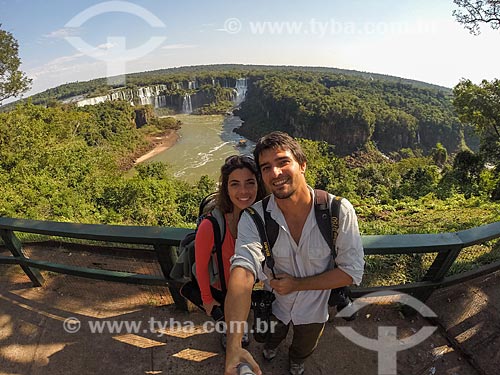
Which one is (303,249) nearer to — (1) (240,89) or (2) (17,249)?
(2) (17,249)

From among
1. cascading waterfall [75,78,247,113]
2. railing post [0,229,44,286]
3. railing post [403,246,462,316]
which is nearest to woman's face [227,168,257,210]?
railing post [403,246,462,316]

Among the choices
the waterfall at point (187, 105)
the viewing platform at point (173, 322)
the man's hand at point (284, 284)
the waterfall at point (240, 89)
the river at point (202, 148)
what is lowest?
the river at point (202, 148)

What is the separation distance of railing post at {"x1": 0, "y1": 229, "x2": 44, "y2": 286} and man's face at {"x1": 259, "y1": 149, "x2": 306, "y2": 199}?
205 centimetres

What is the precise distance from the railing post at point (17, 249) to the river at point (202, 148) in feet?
97.6

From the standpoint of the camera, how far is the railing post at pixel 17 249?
227 centimetres

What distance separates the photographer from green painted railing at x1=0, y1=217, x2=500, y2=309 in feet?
5.58

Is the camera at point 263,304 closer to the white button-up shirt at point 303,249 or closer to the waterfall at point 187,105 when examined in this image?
the white button-up shirt at point 303,249

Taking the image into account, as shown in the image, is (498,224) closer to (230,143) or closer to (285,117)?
(230,143)

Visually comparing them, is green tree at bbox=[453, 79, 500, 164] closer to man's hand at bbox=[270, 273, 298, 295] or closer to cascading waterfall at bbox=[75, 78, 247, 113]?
man's hand at bbox=[270, 273, 298, 295]

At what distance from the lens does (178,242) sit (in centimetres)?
178

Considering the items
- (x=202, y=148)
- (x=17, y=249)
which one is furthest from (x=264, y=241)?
(x=202, y=148)

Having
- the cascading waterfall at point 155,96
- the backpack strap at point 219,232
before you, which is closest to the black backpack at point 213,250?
the backpack strap at point 219,232

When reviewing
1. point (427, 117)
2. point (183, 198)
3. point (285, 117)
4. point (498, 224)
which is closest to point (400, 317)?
point (498, 224)

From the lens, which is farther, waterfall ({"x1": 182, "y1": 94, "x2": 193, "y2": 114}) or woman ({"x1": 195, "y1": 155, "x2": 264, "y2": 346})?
waterfall ({"x1": 182, "y1": 94, "x2": 193, "y2": 114})
